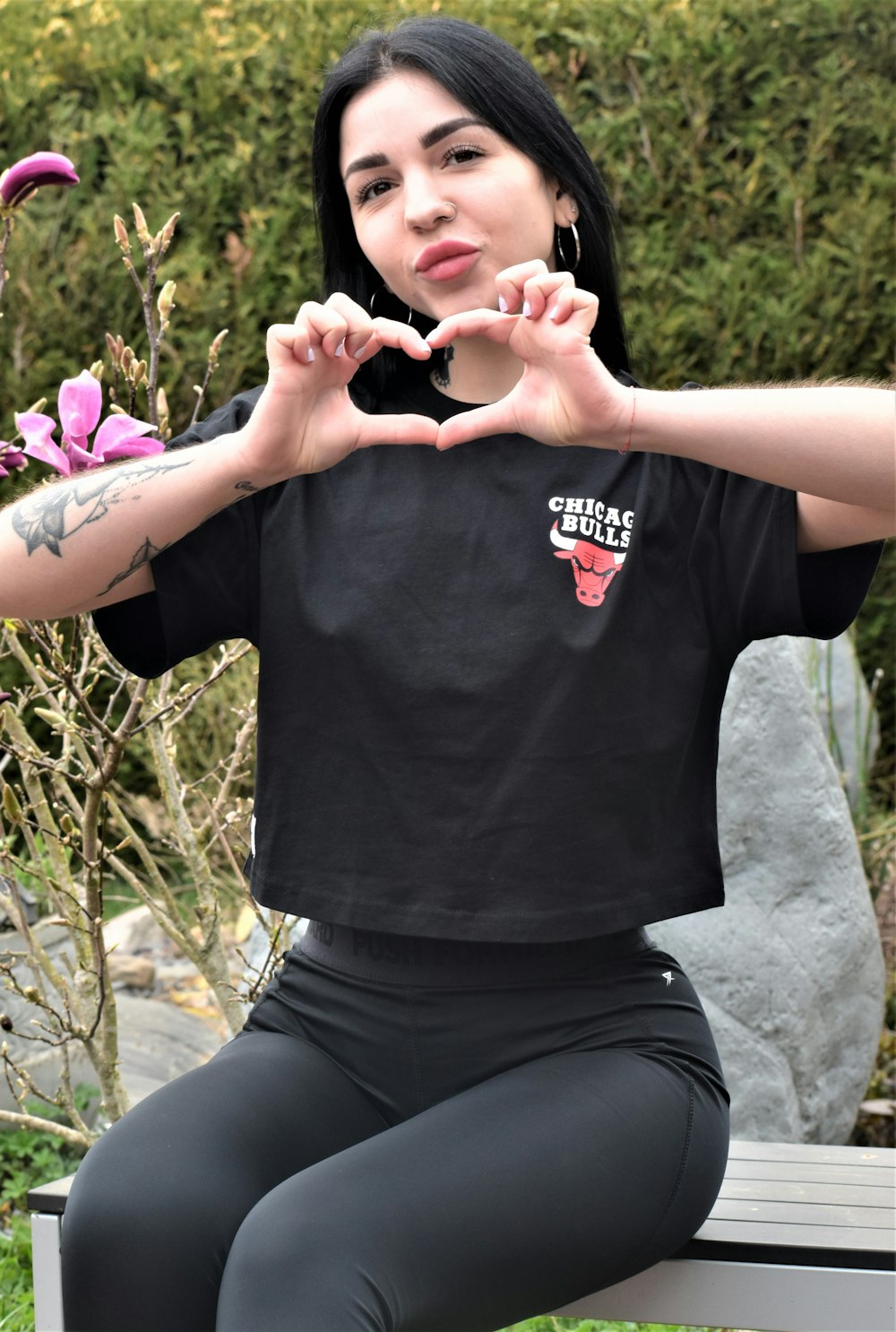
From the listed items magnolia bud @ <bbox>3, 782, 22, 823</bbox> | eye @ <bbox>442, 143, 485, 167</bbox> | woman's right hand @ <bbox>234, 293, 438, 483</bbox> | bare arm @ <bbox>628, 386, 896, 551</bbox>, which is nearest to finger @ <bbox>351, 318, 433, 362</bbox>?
woman's right hand @ <bbox>234, 293, 438, 483</bbox>

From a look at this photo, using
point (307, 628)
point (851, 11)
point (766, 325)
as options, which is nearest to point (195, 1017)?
point (307, 628)

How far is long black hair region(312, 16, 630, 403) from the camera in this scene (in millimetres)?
1597

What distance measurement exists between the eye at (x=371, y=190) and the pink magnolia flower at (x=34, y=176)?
373mm

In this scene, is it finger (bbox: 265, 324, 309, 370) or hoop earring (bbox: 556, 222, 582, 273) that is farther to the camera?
hoop earring (bbox: 556, 222, 582, 273)

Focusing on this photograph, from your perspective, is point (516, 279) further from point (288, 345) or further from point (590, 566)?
point (590, 566)

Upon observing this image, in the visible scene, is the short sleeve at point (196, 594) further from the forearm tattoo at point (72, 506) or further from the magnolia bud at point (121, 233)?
the magnolia bud at point (121, 233)

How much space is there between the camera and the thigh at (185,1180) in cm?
130

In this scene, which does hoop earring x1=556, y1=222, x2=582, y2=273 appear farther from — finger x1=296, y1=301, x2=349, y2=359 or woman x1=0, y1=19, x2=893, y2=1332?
finger x1=296, y1=301, x2=349, y2=359

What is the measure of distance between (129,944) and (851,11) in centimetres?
385

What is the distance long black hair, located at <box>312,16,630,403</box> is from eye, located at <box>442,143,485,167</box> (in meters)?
0.04

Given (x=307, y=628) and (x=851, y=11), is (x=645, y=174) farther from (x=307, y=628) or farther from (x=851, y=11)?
(x=307, y=628)

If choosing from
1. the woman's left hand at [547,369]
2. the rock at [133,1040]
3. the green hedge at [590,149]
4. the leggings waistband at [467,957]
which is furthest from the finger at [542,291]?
the green hedge at [590,149]

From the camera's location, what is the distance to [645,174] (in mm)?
4438

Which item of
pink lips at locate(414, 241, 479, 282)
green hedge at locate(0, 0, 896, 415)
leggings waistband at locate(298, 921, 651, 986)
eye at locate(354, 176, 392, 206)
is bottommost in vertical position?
leggings waistband at locate(298, 921, 651, 986)
